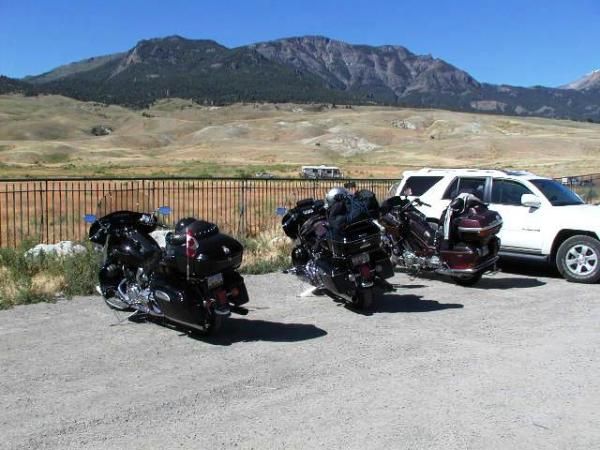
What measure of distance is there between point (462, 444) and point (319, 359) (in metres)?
2.07

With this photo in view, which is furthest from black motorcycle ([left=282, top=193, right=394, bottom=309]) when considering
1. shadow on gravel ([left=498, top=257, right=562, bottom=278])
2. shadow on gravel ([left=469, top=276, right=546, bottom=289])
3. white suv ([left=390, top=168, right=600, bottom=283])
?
shadow on gravel ([left=498, top=257, right=562, bottom=278])

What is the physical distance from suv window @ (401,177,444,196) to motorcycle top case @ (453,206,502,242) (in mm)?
2353

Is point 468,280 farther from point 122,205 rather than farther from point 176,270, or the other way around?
point 122,205

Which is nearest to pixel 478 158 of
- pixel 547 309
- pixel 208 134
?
pixel 208 134

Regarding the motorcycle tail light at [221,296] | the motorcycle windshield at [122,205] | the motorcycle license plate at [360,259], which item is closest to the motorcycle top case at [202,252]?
the motorcycle tail light at [221,296]

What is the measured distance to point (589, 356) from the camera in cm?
658

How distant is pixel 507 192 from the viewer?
454 inches

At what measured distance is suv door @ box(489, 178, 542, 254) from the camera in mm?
11031

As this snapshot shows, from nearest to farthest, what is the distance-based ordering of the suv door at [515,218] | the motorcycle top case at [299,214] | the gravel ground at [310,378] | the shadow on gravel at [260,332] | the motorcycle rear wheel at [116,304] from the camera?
the gravel ground at [310,378]
the shadow on gravel at [260,332]
the motorcycle rear wheel at [116,304]
the motorcycle top case at [299,214]
the suv door at [515,218]

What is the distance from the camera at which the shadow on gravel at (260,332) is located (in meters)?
7.17

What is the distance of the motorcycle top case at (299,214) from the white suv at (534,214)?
2936 mm

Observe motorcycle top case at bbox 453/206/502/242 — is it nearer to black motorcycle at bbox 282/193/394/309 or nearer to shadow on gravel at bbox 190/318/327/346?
black motorcycle at bbox 282/193/394/309

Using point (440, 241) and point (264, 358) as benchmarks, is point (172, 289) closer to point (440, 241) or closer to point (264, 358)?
point (264, 358)

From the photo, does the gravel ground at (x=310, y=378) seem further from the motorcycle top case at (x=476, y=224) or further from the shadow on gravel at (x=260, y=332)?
the motorcycle top case at (x=476, y=224)
